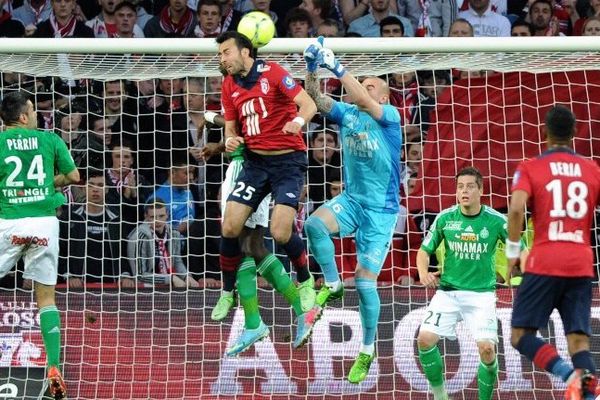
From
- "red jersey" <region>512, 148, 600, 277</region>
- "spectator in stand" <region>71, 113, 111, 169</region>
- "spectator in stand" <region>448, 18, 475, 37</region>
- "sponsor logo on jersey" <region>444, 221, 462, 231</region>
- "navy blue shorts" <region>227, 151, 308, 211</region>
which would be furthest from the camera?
"spectator in stand" <region>448, 18, 475, 37</region>

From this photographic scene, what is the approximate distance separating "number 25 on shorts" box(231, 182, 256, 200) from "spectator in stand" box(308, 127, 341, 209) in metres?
2.46

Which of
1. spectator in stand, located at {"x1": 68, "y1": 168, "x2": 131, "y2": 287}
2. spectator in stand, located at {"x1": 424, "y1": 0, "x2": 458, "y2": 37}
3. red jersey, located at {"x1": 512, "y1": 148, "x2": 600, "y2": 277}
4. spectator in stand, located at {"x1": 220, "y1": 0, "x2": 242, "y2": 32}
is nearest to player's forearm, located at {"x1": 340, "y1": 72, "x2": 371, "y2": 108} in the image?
red jersey, located at {"x1": 512, "y1": 148, "x2": 600, "y2": 277}

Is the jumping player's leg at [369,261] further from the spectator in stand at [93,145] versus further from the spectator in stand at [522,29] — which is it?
the spectator in stand at [522,29]

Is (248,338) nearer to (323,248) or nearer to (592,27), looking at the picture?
(323,248)

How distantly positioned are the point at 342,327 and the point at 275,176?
240cm

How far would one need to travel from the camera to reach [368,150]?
11.8m

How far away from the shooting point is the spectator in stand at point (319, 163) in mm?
13914

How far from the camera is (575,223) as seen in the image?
968cm

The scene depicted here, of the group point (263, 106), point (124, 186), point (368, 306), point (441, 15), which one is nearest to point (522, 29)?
point (441, 15)

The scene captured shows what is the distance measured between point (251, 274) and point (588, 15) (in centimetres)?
600

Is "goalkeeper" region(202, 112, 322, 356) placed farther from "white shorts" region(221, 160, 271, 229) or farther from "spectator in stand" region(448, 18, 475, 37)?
"spectator in stand" region(448, 18, 475, 37)

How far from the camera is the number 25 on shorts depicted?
11.4 meters

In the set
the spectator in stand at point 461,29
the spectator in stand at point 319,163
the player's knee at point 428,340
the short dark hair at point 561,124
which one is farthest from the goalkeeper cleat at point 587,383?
the spectator in stand at point 461,29

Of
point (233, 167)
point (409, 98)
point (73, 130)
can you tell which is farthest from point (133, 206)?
point (409, 98)
